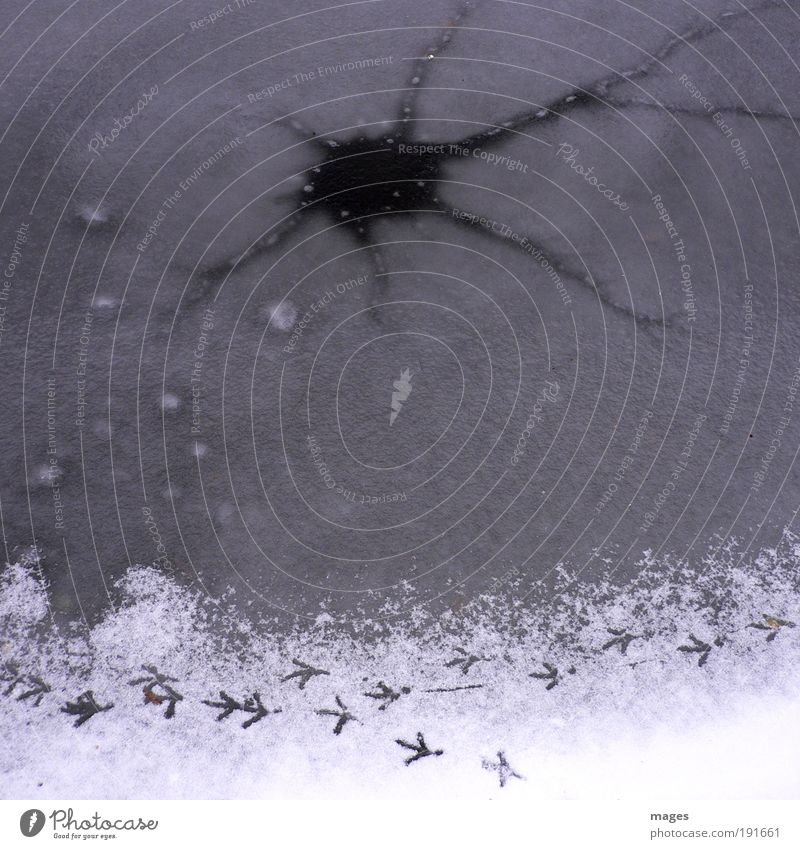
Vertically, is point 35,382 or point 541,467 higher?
point 35,382

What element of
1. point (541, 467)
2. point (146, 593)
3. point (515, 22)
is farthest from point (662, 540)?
point (515, 22)

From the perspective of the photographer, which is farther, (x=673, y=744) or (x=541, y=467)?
(x=541, y=467)

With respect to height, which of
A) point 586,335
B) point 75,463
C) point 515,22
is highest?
point 515,22

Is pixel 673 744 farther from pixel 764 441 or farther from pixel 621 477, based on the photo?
pixel 764 441

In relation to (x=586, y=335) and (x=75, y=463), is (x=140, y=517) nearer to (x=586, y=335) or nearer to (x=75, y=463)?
(x=75, y=463)

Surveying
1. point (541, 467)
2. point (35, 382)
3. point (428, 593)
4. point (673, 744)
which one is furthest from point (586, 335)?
point (35, 382)

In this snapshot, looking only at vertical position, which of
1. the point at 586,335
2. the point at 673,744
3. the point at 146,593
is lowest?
the point at 673,744

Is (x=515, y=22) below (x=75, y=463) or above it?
above

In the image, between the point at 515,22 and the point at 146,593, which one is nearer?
the point at 146,593

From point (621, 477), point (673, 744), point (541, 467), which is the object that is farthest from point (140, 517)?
point (673, 744)
